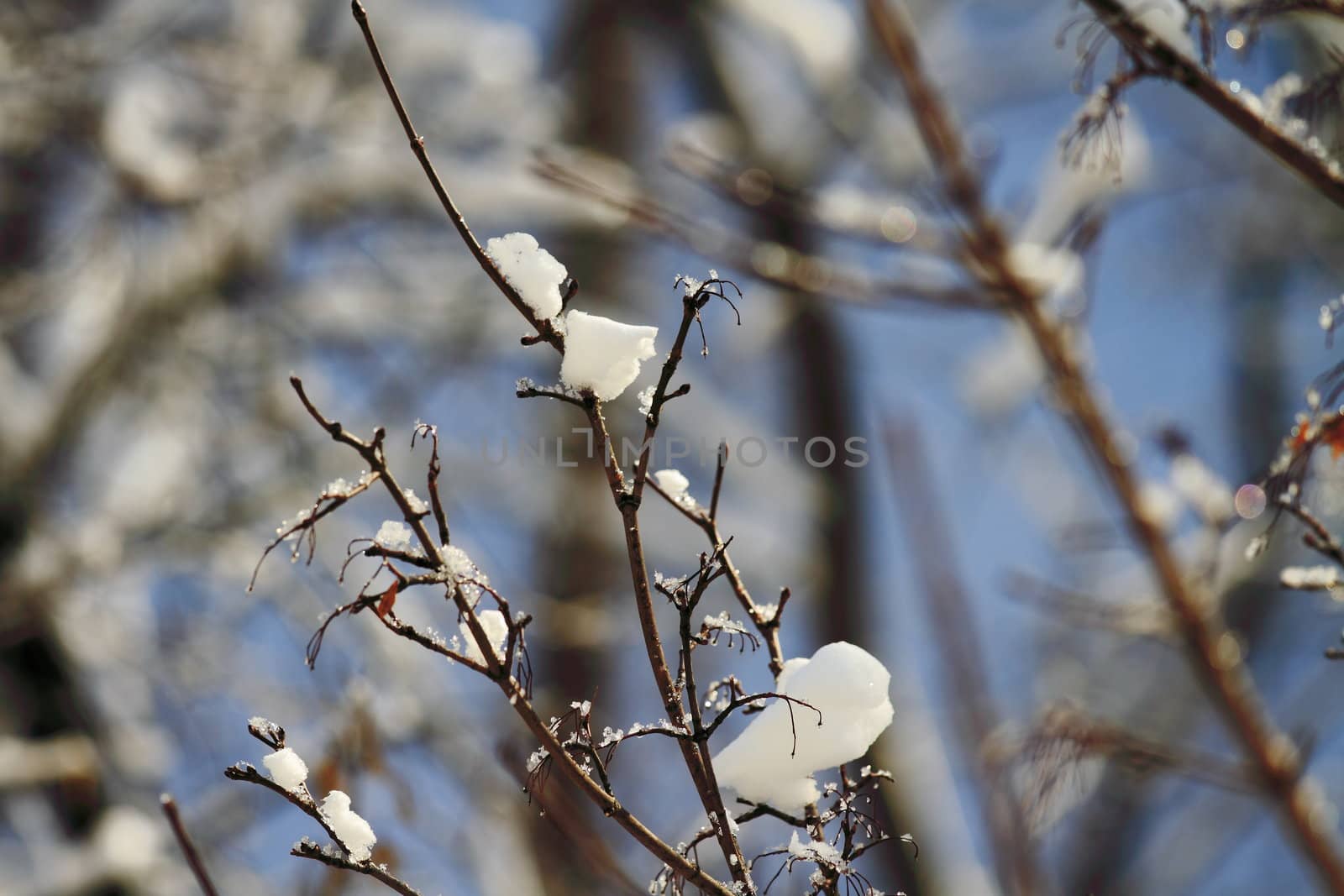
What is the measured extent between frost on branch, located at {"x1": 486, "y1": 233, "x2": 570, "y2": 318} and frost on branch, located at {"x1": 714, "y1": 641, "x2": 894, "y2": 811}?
0.29 metres

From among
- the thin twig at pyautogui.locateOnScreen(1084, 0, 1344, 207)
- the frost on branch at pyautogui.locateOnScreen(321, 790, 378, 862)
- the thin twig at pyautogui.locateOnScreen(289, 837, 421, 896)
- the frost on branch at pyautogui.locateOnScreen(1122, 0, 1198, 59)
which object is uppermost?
the frost on branch at pyautogui.locateOnScreen(1122, 0, 1198, 59)

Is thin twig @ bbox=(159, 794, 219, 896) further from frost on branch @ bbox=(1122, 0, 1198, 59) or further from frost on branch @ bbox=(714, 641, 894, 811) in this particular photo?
frost on branch @ bbox=(1122, 0, 1198, 59)

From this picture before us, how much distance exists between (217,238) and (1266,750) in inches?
112

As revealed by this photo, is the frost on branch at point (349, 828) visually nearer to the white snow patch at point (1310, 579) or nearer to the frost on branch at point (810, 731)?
the frost on branch at point (810, 731)

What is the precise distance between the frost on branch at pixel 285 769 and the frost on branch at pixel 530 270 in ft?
1.01

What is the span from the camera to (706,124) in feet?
13.7

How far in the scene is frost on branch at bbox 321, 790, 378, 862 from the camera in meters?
0.57

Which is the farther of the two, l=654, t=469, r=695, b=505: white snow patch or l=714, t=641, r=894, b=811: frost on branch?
l=654, t=469, r=695, b=505: white snow patch

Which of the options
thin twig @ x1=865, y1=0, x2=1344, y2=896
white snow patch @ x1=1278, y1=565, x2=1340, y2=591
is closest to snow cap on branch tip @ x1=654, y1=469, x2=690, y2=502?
white snow patch @ x1=1278, y1=565, x2=1340, y2=591

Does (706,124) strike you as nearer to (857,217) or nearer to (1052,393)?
(857,217)

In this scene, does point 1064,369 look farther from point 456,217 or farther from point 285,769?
point 285,769

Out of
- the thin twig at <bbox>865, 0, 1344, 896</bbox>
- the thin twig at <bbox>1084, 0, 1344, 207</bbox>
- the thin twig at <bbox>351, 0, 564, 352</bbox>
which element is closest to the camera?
the thin twig at <bbox>351, 0, 564, 352</bbox>

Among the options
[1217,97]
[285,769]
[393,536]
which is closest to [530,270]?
[393,536]

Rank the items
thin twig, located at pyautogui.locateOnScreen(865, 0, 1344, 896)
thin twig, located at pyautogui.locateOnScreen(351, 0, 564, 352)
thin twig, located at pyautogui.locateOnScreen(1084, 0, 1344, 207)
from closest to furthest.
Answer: thin twig, located at pyautogui.locateOnScreen(351, 0, 564, 352) → thin twig, located at pyautogui.locateOnScreen(1084, 0, 1344, 207) → thin twig, located at pyautogui.locateOnScreen(865, 0, 1344, 896)
